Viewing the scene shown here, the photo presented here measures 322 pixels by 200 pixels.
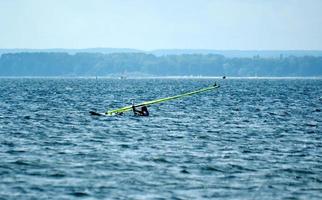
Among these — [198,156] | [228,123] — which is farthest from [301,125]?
[198,156]

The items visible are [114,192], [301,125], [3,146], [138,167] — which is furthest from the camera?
[301,125]

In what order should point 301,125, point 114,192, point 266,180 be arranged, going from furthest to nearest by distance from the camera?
point 301,125 → point 266,180 → point 114,192

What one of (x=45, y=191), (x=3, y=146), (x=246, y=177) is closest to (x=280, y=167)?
(x=246, y=177)

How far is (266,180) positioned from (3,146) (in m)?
16.8

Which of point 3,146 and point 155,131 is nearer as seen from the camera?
point 3,146

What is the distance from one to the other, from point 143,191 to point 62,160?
8207mm

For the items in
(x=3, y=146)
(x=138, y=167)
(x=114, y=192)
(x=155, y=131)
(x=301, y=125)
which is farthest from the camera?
(x=301, y=125)

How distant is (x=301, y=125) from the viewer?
5534 cm

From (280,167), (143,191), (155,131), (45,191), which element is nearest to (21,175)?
(45,191)

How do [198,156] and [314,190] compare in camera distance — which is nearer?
[314,190]

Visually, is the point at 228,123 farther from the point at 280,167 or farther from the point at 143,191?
the point at 143,191

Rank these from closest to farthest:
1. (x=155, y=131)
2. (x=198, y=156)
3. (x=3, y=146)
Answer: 1. (x=198, y=156)
2. (x=3, y=146)
3. (x=155, y=131)

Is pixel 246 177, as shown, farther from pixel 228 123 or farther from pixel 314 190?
pixel 228 123

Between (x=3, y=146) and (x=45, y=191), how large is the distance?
44.0 feet
